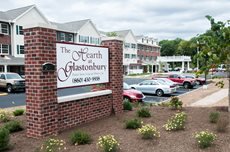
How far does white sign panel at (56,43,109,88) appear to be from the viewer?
6.52 meters

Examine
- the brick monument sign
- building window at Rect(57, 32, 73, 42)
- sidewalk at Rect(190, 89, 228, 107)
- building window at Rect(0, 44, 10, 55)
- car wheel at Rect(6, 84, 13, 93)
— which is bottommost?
sidewalk at Rect(190, 89, 228, 107)

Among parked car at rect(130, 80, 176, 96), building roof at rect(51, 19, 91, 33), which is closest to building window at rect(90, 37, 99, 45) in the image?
building roof at rect(51, 19, 91, 33)

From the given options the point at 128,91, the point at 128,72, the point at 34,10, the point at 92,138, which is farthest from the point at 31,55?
the point at 128,72

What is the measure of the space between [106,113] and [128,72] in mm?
52995

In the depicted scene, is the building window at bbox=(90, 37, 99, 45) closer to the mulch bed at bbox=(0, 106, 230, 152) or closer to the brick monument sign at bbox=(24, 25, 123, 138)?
the brick monument sign at bbox=(24, 25, 123, 138)

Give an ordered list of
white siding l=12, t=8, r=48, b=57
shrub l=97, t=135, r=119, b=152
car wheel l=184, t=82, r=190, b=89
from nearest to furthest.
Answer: shrub l=97, t=135, r=119, b=152, car wheel l=184, t=82, r=190, b=89, white siding l=12, t=8, r=48, b=57

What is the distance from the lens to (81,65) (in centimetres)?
726

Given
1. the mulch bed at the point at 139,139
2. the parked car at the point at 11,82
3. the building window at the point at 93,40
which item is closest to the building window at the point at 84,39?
the building window at the point at 93,40

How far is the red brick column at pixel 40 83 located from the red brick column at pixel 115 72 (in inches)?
108

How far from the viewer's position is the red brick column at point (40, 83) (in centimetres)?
575

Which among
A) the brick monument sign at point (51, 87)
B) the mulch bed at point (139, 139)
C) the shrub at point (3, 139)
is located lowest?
the mulch bed at point (139, 139)

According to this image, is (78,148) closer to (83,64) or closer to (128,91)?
(83,64)

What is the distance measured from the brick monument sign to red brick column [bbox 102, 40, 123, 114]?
22.0 inches

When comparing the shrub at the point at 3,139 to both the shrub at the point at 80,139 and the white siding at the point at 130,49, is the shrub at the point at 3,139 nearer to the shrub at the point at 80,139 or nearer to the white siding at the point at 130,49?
the shrub at the point at 80,139
